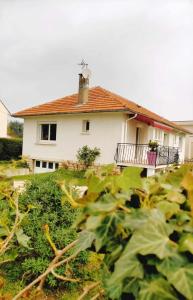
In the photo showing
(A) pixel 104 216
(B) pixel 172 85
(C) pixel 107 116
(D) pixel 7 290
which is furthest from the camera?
(B) pixel 172 85

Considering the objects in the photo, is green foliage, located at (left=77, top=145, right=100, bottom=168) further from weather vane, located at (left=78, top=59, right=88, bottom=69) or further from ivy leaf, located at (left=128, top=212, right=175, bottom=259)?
ivy leaf, located at (left=128, top=212, right=175, bottom=259)

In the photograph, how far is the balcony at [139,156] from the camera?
18.7m

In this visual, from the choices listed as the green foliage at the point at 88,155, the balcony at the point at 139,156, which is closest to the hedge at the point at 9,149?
the green foliage at the point at 88,155

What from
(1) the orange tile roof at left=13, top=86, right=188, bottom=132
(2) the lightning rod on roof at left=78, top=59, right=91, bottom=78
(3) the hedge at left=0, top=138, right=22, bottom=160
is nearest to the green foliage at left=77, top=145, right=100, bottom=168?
(1) the orange tile roof at left=13, top=86, right=188, bottom=132

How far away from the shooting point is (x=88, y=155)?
19.8m

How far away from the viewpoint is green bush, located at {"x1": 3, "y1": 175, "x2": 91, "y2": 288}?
12.8 ft

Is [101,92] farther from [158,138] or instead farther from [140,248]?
[140,248]

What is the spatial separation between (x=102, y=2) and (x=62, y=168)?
1215 cm

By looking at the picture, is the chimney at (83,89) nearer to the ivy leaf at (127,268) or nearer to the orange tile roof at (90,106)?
the orange tile roof at (90,106)

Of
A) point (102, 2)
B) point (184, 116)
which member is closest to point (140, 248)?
point (102, 2)

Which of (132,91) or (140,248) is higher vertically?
(132,91)

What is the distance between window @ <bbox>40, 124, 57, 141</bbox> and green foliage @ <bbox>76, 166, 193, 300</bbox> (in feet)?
71.6

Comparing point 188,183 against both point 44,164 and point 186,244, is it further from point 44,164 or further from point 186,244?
point 44,164

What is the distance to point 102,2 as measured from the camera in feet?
35.6
